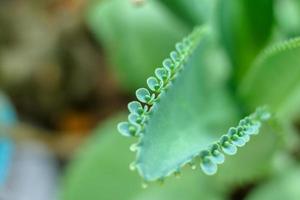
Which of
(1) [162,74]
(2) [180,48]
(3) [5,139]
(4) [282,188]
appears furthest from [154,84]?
→ (3) [5,139]

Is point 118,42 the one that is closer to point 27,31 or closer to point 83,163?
point 83,163

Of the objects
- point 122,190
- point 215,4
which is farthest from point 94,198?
point 215,4

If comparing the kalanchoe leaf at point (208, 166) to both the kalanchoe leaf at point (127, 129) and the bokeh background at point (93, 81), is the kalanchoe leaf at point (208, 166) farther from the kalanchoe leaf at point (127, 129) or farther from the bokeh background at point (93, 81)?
the bokeh background at point (93, 81)

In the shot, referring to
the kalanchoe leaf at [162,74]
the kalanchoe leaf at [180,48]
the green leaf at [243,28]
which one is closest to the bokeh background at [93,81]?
the green leaf at [243,28]

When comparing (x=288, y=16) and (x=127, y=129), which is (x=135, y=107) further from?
(x=288, y=16)

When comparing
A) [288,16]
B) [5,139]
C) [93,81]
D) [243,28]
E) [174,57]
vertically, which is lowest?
[174,57]

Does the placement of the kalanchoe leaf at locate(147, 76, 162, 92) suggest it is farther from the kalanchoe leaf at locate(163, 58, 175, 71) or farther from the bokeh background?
the bokeh background
